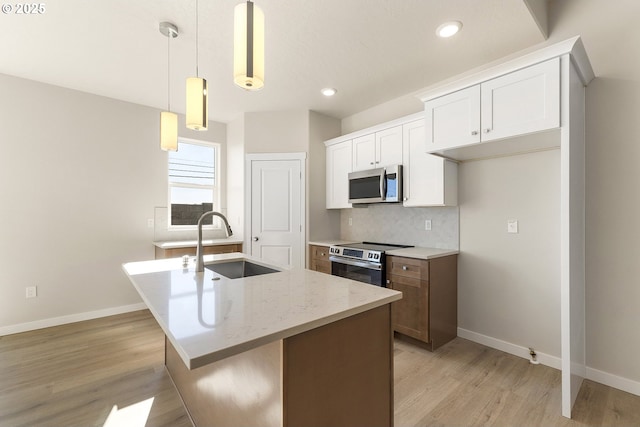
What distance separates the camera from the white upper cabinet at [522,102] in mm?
1894

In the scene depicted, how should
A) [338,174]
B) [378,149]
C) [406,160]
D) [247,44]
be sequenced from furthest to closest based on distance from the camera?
[338,174] < [378,149] < [406,160] < [247,44]

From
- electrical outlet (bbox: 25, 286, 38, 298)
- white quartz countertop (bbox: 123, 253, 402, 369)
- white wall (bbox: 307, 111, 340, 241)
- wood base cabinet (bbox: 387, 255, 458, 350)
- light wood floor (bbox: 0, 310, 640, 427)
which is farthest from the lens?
white wall (bbox: 307, 111, 340, 241)

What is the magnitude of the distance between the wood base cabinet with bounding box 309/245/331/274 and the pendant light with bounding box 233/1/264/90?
268 centimetres

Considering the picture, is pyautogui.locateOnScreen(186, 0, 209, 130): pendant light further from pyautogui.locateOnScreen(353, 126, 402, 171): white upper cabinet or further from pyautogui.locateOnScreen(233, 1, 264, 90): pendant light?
pyautogui.locateOnScreen(353, 126, 402, 171): white upper cabinet

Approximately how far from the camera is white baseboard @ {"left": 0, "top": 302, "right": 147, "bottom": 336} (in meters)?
3.07

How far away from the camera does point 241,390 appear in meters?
1.23

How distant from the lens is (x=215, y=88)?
3354mm

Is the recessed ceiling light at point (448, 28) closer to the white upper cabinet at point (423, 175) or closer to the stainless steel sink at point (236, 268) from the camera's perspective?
the white upper cabinet at point (423, 175)

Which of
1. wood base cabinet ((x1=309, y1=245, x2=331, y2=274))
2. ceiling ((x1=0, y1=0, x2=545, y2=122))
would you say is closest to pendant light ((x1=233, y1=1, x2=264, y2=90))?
ceiling ((x1=0, y1=0, x2=545, y2=122))

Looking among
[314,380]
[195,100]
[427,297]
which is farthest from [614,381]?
[195,100]

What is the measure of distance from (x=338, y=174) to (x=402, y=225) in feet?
3.62

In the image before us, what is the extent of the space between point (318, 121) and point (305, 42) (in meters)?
1.66

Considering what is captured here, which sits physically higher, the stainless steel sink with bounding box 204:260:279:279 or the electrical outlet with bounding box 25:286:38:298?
the stainless steel sink with bounding box 204:260:279:279

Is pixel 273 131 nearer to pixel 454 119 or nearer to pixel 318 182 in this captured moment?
pixel 318 182
